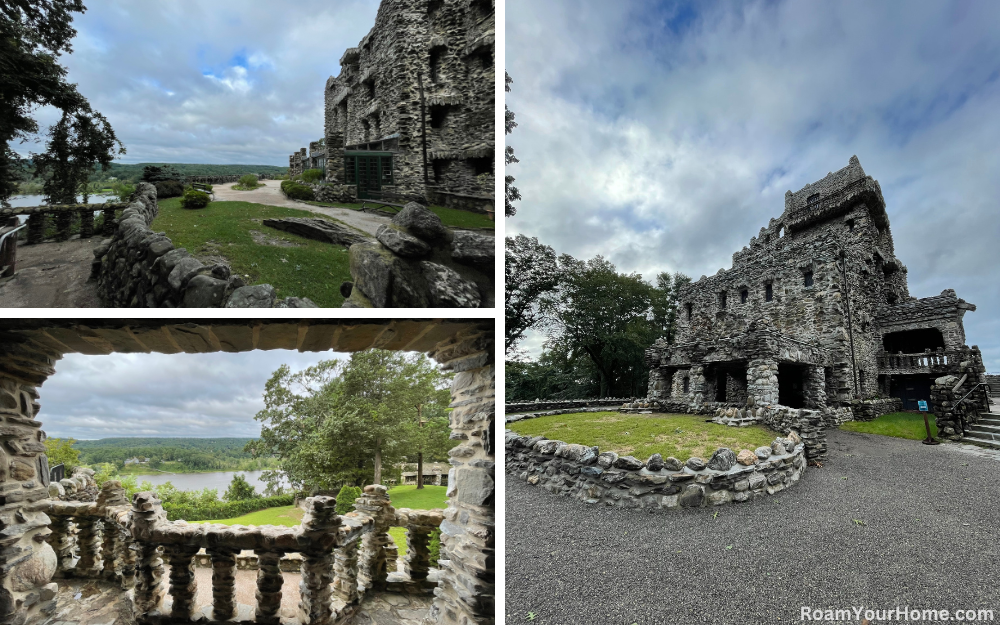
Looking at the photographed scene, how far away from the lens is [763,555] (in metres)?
4.90

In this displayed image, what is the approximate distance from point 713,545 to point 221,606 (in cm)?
564

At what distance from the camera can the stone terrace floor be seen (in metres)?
5.37

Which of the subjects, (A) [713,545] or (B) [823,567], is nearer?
(B) [823,567]

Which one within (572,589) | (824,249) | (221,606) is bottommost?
(221,606)

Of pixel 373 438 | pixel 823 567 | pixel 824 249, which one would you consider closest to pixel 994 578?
pixel 823 567

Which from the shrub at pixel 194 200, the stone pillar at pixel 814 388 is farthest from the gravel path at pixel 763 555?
the stone pillar at pixel 814 388

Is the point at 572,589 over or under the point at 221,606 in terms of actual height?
over

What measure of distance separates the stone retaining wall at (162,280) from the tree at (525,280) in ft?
58.2

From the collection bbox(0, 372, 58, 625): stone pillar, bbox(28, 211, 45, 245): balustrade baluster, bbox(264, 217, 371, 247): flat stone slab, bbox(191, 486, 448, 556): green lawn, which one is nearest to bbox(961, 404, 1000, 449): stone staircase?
bbox(191, 486, 448, 556): green lawn

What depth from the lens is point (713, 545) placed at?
205 inches

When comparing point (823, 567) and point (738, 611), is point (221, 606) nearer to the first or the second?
point (738, 611)

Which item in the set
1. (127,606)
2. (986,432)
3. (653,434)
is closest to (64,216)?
(127,606)

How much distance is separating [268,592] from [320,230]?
4.18 m

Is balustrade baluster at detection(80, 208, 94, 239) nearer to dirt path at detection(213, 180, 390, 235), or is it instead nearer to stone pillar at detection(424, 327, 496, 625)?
dirt path at detection(213, 180, 390, 235)
